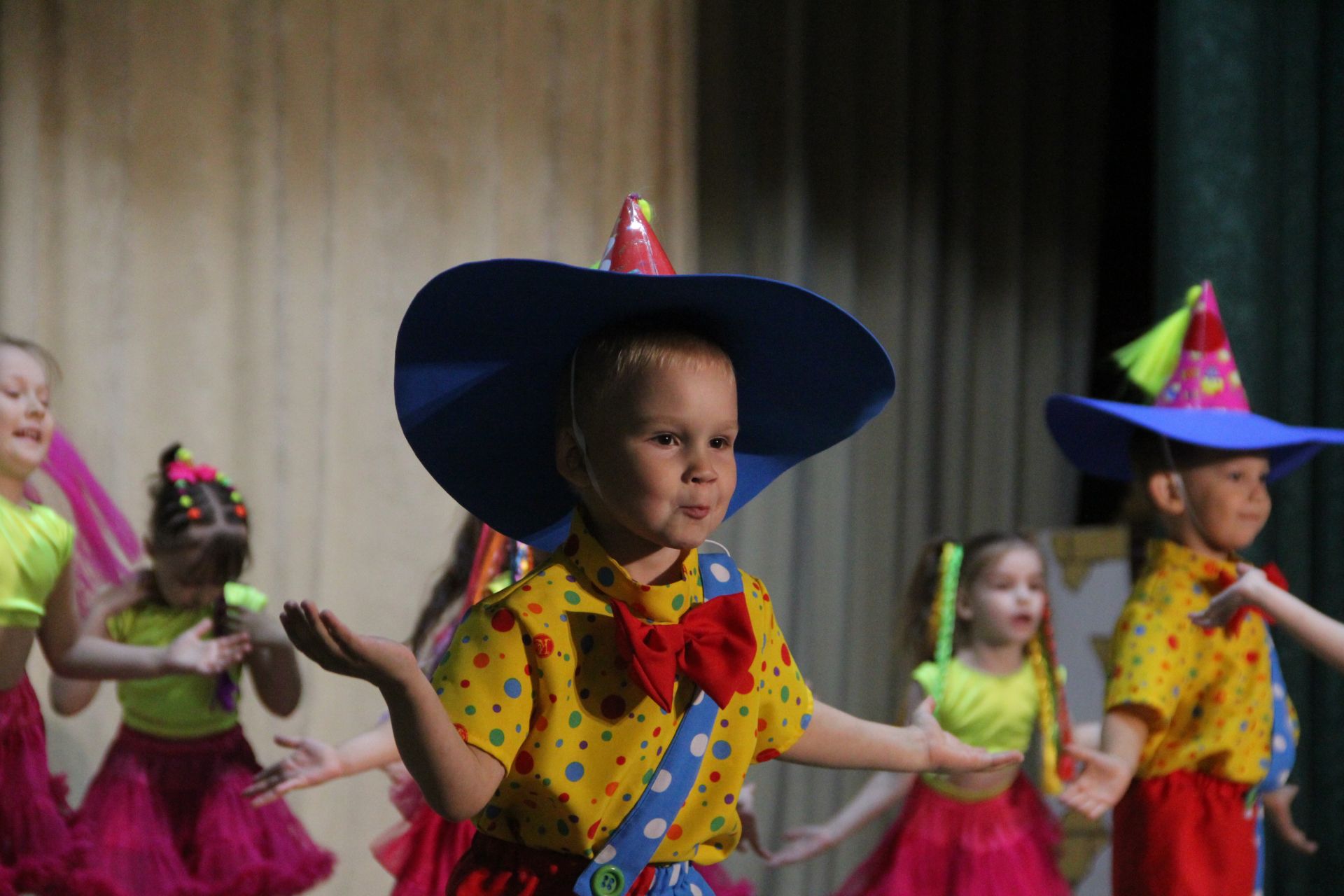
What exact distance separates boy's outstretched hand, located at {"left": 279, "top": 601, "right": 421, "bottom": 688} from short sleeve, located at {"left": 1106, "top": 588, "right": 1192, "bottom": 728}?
1.34 m

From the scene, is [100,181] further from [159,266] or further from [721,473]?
[721,473]

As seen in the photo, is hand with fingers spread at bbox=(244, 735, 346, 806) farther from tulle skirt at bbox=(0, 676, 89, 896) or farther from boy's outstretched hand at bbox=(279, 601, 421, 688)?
boy's outstretched hand at bbox=(279, 601, 421, 688)

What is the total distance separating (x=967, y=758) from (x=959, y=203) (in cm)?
277

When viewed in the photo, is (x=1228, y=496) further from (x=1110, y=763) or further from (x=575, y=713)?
(x=575, y=713)

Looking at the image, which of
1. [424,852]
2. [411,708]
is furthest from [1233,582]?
[411,708]

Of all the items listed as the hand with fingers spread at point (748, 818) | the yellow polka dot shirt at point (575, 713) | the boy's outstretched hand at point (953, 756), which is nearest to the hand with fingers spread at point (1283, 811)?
the hand with fingers spread at point (748, 818)

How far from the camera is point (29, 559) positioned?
6.77ft

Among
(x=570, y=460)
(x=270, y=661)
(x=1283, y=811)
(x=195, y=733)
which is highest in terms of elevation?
(x=570, y=460)

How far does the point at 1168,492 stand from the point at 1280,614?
308 mm

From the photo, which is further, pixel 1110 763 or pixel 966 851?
pixel 966 851

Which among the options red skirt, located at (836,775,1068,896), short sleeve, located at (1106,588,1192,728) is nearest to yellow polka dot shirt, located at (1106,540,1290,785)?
short sleeve, located at (1106,588,1192,728)

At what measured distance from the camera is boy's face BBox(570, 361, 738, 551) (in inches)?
50.6

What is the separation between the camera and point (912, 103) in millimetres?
4000

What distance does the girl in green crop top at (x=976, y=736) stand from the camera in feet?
8.32
